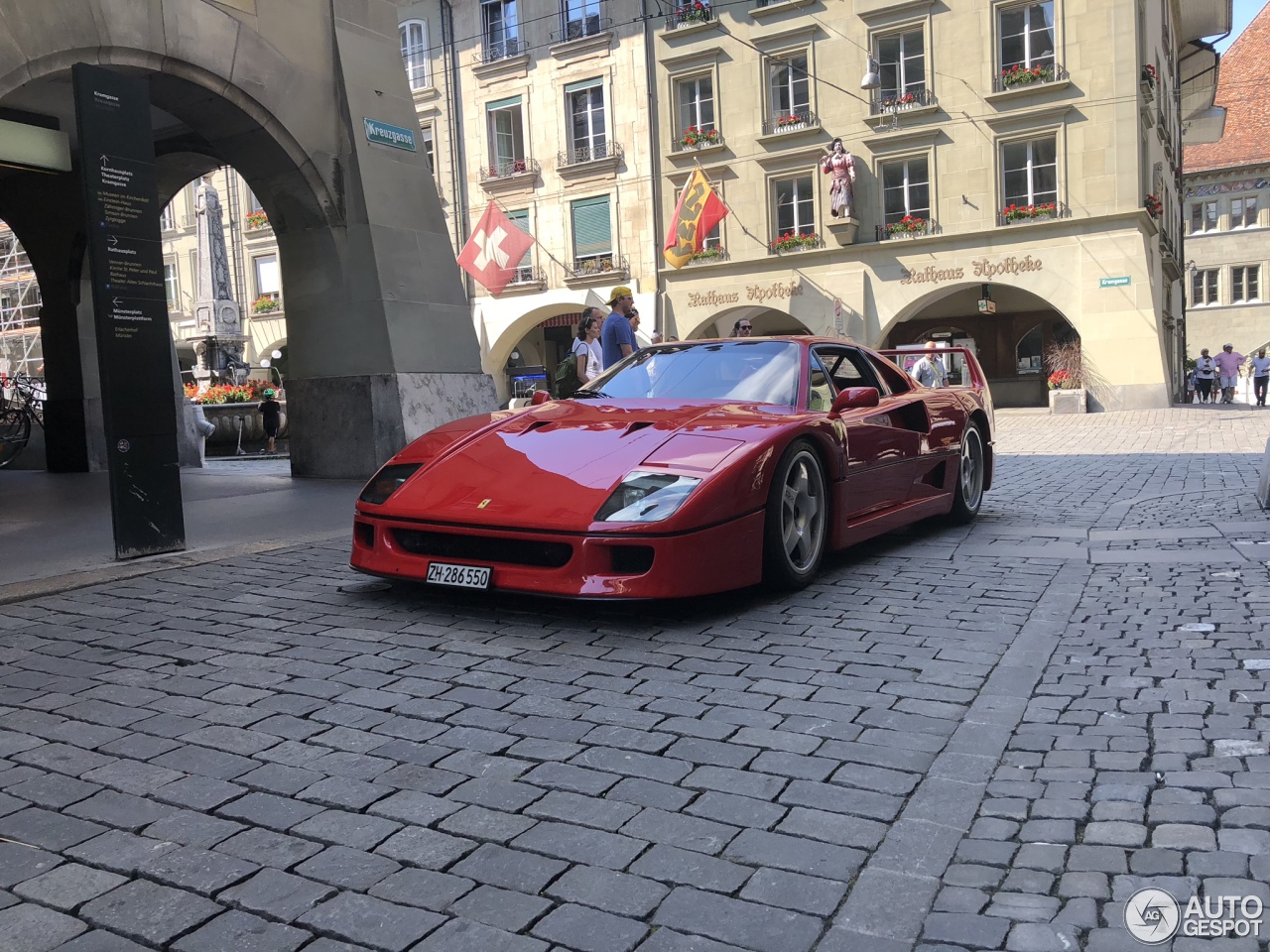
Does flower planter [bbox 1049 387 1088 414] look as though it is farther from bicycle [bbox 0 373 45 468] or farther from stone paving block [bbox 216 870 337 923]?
stone paving block [bbox 216 870 337 923]

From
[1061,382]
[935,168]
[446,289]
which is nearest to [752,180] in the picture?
[935,168]

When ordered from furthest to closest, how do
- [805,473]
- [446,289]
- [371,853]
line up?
[446,289], [805,473], [371,853]

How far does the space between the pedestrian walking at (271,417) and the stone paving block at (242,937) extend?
17721mm

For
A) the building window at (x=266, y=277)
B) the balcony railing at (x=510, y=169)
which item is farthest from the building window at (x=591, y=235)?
the building window at (x=266, y=277)

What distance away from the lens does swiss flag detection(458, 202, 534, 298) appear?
94.9 feet

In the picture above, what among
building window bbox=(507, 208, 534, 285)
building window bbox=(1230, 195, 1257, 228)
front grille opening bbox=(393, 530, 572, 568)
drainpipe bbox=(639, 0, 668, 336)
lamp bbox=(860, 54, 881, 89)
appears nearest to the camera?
front grille opening bbox=(393, 530, 572, 568)

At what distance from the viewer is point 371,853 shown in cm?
249

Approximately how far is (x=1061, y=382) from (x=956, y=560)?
74.7ft

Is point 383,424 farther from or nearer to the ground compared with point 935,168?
nearer to the ground

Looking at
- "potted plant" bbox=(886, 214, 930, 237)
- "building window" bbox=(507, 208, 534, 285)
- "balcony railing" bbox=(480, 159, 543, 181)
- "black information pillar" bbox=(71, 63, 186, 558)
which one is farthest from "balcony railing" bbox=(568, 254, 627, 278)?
"black information pillar" bbox=(71, 63, 186, 558)

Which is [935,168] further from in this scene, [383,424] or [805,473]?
[805,473]

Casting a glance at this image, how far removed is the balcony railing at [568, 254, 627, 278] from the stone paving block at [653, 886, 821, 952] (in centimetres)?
3175

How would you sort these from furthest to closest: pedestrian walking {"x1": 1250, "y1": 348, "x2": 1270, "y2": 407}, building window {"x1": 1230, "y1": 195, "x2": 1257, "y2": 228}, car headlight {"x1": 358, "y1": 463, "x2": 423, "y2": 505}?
building window {"x1": 1230, "y1": 195, "x2": 1257, "y2": 228} < pedestrian walking {"x1": 1250, "y1": 348, "x2": 1270, "y2": 407} < car headlight {"x1": 358, "y1": 463, "x2": 423, "y2": 505}

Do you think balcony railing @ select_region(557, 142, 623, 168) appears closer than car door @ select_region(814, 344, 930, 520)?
No
